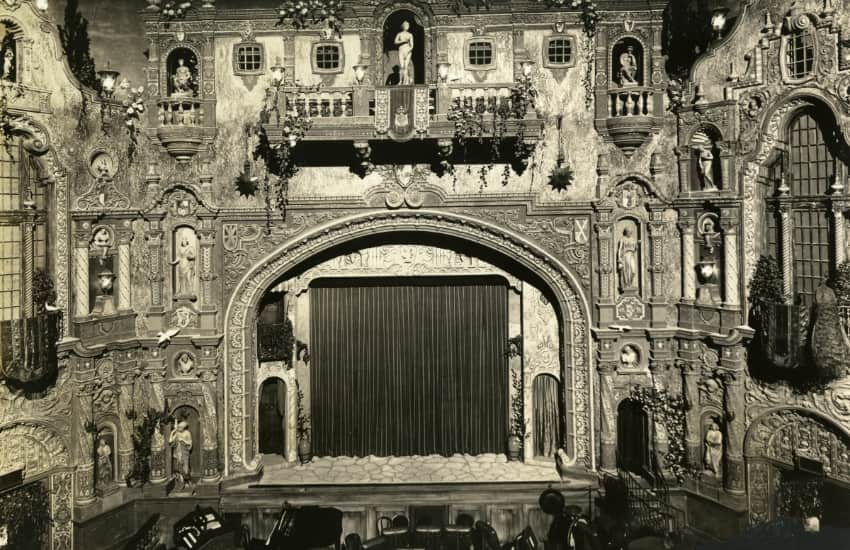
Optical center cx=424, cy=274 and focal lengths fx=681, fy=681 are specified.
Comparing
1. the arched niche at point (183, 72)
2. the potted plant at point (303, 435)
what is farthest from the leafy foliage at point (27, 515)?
the arched niche at point (183, 72)

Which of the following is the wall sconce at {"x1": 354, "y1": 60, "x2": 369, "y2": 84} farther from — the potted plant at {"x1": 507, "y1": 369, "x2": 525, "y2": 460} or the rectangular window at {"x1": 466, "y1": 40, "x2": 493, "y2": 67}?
the potted plant at {"x1": 507, "y1": 369, "x2": 525, "y2": 460}

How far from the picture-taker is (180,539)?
1612 centimetres

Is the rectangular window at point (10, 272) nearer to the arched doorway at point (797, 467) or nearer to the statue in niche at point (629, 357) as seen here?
Answer: the statue in niche at point (629, 357)

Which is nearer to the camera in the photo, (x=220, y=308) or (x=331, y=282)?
(x=220, y=308)

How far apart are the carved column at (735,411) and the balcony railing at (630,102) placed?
6.53 metres

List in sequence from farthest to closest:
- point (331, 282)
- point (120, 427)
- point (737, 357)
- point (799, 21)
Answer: point (331, 282)
point (120, 427)
point (737, 357)
point (799, 21)

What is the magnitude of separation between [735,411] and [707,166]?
20.5 ft

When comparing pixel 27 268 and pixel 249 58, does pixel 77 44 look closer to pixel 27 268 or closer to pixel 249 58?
pixel 249 58

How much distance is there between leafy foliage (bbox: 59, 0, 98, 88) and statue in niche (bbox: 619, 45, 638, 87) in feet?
46.2

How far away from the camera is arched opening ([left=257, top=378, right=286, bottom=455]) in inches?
816

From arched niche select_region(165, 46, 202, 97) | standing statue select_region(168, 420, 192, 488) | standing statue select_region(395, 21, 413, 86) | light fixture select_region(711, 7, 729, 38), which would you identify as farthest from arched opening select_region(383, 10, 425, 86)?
standing statue select_region(168, 420, 192, 488)

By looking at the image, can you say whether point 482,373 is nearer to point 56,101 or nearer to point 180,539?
point 180,539

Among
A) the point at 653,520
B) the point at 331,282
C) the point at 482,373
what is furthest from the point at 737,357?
the point at 331,282

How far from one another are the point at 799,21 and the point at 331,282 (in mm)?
14034
